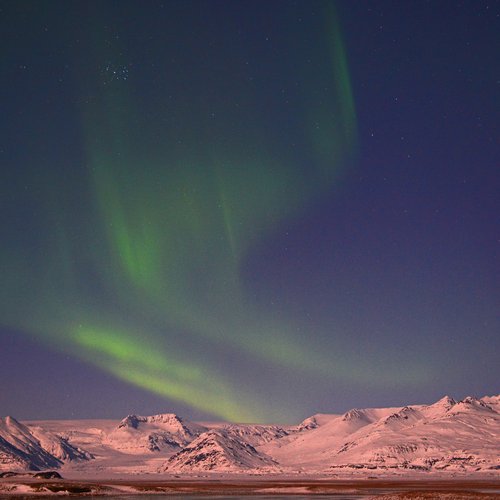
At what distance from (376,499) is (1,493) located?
360ft

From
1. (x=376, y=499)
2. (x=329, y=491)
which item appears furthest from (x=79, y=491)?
(x=376, y=499)

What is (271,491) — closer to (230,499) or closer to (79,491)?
(230,499)

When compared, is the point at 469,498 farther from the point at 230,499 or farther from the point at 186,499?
the point at 186,499

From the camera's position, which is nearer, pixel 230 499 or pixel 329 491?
pixel 230 499

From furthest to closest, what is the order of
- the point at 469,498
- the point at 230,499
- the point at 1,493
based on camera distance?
1. the point at 1,493
2. the point at 230,499
3. the point at 469,498

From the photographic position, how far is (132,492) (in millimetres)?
198750

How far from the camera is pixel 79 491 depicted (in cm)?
19788

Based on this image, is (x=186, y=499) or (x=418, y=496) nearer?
(x=418, y=496)

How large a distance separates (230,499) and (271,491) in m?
41.4

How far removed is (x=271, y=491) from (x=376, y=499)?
59550mm

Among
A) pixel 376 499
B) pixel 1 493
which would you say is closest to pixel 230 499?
pixel 376 499

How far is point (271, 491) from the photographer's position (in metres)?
199

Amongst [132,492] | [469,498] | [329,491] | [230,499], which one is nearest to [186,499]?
[230,499]

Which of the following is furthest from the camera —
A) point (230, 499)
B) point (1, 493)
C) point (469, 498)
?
point (1, 493)
